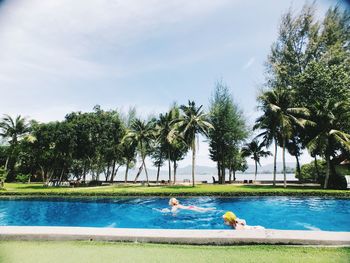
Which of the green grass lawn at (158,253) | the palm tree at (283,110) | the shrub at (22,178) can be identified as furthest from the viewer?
the shrub at (22,178)

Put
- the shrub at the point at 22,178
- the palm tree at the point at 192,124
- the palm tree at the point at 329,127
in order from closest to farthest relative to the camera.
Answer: the palm tree at the point at 329,127
the palm tree at the point at 192,124
the shrub at the point at 22,178

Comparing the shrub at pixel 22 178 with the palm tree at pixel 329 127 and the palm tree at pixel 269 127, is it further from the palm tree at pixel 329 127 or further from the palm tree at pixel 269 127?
the palm tree at pixel 329 127

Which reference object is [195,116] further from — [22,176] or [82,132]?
[22,176]

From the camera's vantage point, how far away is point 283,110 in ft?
105

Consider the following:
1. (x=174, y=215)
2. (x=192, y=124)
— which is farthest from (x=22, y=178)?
(x=174, y=215)

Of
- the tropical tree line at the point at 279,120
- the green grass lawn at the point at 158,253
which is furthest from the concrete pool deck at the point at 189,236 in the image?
the tropical tree line at the point at 279,120

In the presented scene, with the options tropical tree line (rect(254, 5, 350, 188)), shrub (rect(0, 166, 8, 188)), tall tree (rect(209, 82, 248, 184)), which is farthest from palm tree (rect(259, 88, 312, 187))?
shrub (rect(0, 166, 8, 188))

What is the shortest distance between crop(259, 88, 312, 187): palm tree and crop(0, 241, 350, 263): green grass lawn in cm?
2731

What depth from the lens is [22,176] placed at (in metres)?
46.7

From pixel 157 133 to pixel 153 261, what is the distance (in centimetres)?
3264

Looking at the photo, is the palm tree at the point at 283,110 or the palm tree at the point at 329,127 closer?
the palm tree at the point at 329,127

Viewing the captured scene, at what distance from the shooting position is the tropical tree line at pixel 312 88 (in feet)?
92.0

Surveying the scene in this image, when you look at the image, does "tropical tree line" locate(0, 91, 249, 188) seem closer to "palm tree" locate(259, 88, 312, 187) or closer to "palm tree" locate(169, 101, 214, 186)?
"palm tree" locate(169, 101, 214, 186)

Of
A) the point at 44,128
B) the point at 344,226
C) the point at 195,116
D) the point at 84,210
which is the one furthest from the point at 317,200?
the point at 44,128
